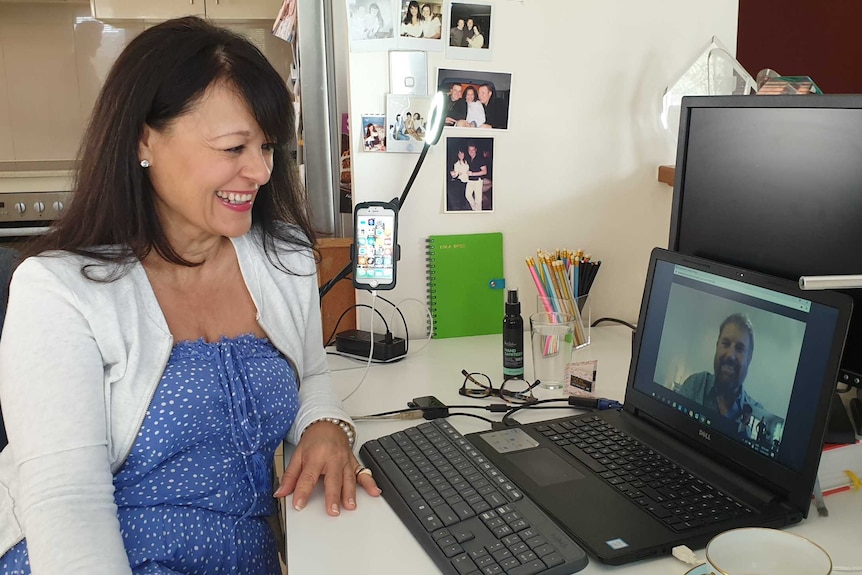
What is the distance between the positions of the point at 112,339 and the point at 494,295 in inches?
35.4

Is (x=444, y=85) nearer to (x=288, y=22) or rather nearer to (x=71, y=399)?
(x=288, y=22)

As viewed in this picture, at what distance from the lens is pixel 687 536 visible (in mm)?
838

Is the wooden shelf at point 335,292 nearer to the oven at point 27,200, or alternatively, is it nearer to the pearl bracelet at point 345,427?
the pearl bracelet at point 345,427

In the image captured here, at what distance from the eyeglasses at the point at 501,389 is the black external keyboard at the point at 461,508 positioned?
0.21 metres

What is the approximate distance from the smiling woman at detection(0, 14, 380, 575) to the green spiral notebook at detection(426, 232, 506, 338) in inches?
17.9

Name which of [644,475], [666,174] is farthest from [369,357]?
[666,174]

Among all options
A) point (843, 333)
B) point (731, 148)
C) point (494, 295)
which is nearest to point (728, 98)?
point (731, 148)

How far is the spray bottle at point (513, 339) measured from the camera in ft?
4.55

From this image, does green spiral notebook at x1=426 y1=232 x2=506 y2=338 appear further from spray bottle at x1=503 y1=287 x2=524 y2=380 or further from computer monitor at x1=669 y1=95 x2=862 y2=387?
computer monitor at x1=669 y1=95 x2=862 y2=387

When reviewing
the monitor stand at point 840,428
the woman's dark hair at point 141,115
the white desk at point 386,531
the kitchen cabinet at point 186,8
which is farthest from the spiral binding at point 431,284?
the kitchen cabinet at point 186,8

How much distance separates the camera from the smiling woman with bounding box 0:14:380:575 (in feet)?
3.06

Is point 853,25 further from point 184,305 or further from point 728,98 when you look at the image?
point 184,305

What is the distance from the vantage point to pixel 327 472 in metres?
1.02

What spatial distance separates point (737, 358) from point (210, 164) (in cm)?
77
